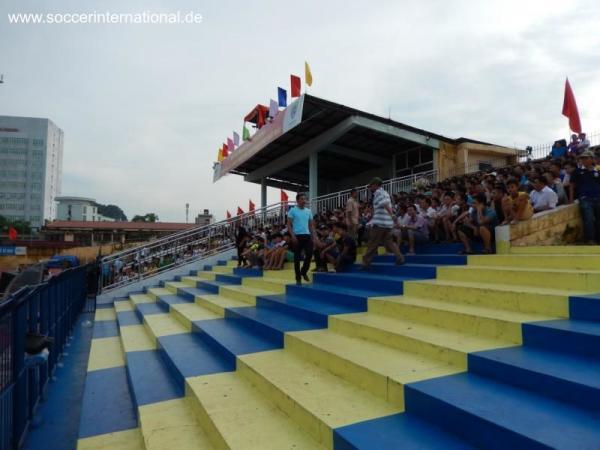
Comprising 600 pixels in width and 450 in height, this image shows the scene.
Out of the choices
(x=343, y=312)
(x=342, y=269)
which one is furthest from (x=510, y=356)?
(x=342, y=269)

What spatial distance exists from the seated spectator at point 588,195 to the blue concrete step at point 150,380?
5.65 m

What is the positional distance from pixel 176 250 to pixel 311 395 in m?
10.1

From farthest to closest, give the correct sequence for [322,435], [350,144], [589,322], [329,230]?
[350,144]
[329,230]
[589,322]
[322,435]

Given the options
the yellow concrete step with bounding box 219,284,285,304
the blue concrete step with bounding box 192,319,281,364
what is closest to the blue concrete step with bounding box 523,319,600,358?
the blue concrete step with bounding box 192,319,281,364

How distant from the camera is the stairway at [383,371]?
1908 millimetres

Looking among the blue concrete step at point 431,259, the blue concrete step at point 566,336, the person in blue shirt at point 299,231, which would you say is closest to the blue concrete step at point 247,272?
the person in blue shirt at point 299,231

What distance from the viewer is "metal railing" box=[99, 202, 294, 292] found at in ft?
35.0

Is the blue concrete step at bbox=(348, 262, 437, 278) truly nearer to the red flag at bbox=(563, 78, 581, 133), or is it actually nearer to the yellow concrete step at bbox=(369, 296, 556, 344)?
the yellow concrete step at bbox=(369, 296, 556, 344)

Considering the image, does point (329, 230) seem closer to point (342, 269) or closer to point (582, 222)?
point (342, 269)

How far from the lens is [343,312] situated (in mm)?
4008

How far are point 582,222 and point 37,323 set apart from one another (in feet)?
23.0

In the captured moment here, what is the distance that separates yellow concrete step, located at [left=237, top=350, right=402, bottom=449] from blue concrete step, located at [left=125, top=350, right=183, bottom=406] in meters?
0.72

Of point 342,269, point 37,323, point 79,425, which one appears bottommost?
point 79,425

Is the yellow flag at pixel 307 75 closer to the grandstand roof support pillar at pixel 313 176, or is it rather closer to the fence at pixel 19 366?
the grandstand roof support pillar at pixel 313 176
